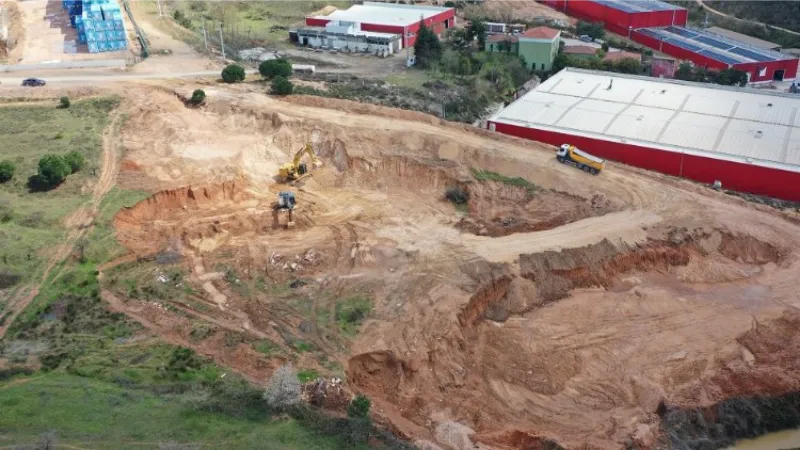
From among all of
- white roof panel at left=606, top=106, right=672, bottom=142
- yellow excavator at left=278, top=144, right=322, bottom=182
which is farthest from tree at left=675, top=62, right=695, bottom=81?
yellow excavator at left=278, top=144, right=322, bottom=182

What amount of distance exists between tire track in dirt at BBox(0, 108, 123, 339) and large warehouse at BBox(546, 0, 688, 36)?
224ft

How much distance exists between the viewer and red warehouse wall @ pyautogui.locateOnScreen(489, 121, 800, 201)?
50.3 meters

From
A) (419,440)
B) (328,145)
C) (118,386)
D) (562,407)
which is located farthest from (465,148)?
(118,386)

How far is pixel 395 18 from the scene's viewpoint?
299 feet

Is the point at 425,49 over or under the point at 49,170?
over

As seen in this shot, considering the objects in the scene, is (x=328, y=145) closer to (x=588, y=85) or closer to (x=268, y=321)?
(x=268, y=321)

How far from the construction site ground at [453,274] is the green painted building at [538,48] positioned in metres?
28.2

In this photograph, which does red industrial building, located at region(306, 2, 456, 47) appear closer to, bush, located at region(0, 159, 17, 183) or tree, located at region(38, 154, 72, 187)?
tree, located at region(38, 154, 72, 187)

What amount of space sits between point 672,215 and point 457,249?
47.8 ft

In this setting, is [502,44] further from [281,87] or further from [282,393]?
[282,393]

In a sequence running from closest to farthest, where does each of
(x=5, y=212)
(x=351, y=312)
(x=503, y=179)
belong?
(x=351, y=312) → (x=5, y=212) → (x=503, y=179)

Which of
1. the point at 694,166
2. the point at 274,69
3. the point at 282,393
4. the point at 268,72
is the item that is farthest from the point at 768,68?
the point at 282,393

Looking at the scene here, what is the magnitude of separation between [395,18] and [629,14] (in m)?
31.4

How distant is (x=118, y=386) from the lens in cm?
2900
